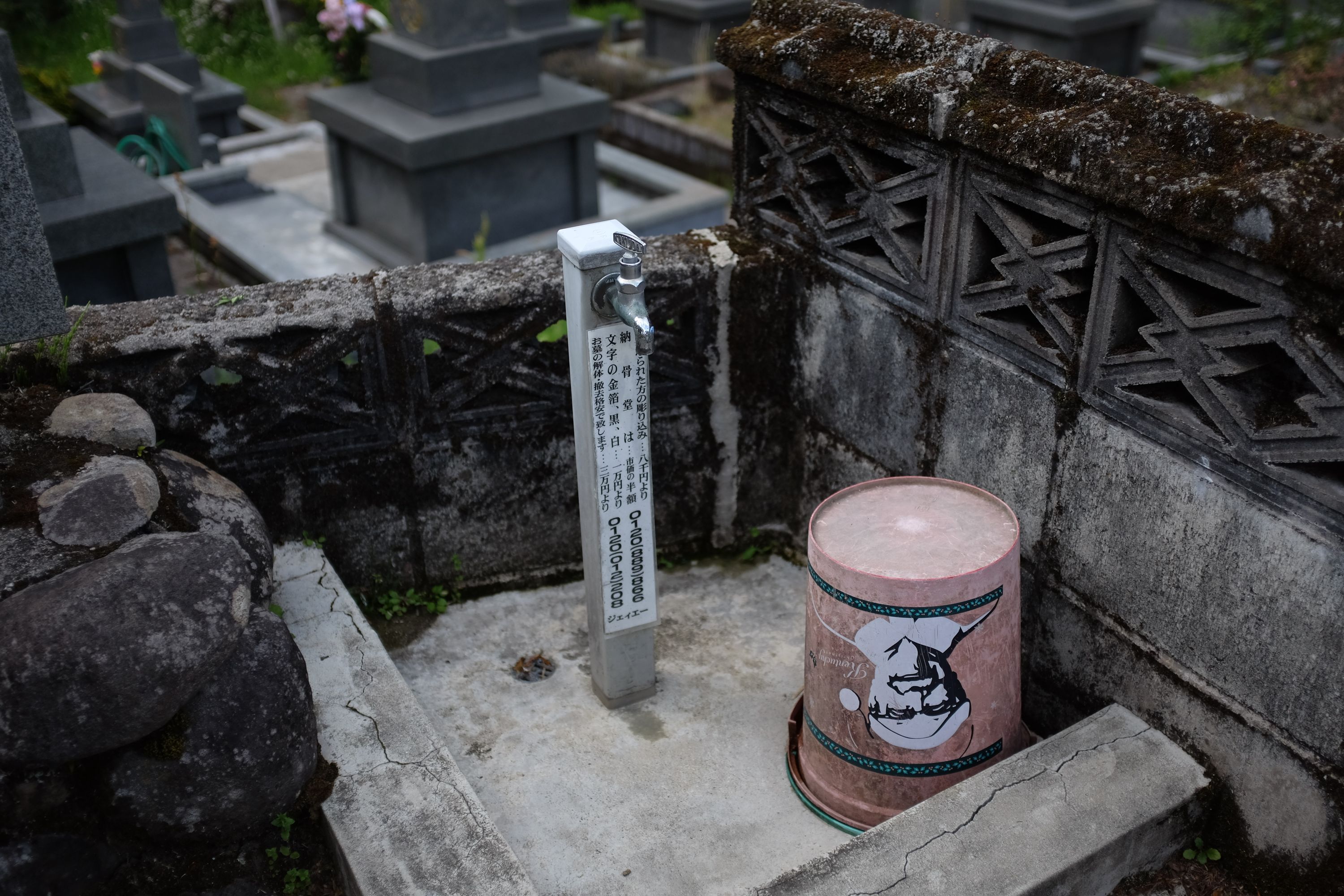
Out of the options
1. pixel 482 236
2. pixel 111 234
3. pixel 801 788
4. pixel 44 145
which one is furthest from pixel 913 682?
pixel 482 236

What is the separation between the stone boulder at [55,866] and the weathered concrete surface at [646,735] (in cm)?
105

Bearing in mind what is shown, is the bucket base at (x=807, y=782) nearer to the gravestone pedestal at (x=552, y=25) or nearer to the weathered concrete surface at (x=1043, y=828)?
the weathered concrete surface at (x=1043, y=828)

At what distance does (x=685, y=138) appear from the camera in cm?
1093

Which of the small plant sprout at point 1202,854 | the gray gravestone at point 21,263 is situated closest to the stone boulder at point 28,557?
the gray gravestone at point 21,263

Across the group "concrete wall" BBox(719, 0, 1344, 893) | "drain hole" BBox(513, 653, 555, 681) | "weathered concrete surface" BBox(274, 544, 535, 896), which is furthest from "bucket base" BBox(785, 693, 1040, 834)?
"weathered concrete surface" BBox(274, 544, 535, 896)

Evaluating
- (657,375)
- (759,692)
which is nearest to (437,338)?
(657,375)

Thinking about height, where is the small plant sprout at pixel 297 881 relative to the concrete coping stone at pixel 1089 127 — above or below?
below

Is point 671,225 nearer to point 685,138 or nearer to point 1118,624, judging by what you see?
point 685,138

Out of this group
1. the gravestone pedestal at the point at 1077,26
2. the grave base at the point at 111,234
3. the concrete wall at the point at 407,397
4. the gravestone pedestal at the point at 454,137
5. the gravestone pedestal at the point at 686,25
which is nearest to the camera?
the concrete wall at the point at 407,397

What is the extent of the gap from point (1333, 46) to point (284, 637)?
1160 cm

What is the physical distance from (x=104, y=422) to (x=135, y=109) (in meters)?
8.60

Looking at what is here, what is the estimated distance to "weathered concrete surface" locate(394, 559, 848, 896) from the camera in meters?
3.23

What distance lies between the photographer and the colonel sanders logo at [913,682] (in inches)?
119

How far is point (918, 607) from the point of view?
9.80 feet
